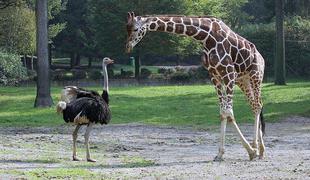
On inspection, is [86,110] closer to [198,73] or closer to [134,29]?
[134,29]

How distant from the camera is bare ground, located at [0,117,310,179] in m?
11.8

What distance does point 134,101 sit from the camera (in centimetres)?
3272

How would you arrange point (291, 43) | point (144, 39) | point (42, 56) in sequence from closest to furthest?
point (42, 56) → point (144, 39) → point (291, 43)

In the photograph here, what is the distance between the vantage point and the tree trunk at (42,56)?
29.1m

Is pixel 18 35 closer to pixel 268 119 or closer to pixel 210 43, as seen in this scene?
pixel 268 119

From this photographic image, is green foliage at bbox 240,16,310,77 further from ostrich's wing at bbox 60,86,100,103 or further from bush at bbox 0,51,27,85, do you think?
ostrich's wing at bbox 60,86,100,103

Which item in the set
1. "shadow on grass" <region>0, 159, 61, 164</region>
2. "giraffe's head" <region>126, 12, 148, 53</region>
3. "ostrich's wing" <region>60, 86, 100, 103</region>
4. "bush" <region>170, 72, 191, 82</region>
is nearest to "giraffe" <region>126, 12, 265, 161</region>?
"giraffe's head" <region>126, 12, 148, 53</region>

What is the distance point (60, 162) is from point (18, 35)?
112 ft

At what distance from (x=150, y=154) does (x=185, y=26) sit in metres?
3.12

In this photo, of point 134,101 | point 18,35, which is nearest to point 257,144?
point 134,101

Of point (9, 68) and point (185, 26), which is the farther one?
point (9, 68)

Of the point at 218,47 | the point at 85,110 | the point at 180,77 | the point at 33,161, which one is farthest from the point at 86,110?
the point at 180,77

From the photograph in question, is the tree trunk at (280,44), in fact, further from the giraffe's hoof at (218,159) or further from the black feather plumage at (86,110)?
the black feather plumage at (86,110)

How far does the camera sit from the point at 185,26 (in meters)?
14.2
